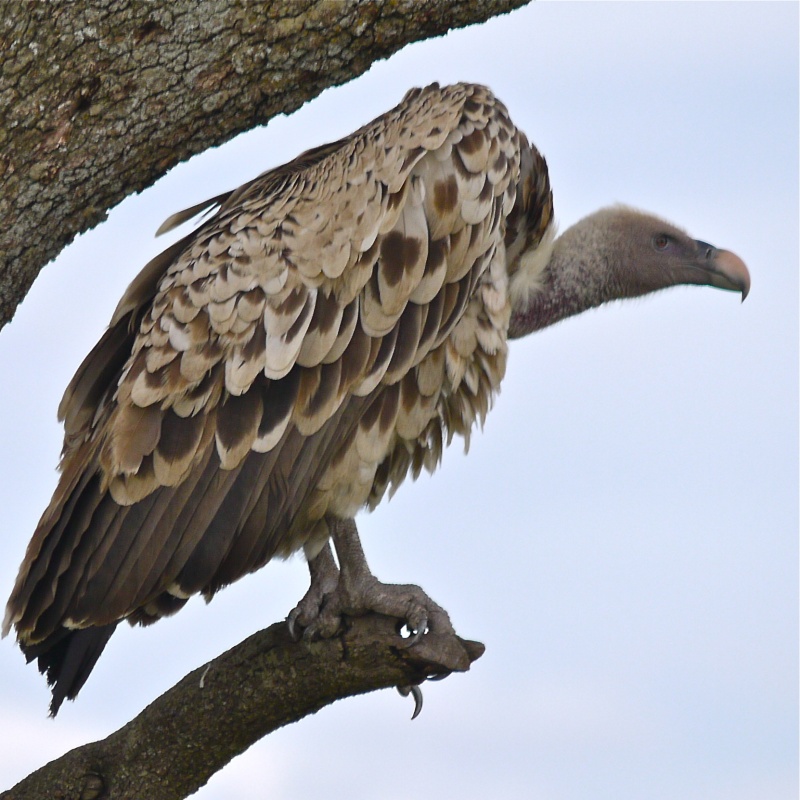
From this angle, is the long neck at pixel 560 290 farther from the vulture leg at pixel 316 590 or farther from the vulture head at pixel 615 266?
the vulture leg at pixel 316 590

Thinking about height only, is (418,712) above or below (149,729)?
above

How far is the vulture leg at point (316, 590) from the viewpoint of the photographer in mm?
5023

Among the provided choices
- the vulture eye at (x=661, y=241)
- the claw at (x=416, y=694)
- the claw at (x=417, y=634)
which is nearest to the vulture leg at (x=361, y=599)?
the claw at (x=417, y=634)

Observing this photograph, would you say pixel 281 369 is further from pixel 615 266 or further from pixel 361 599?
pixel 615 266

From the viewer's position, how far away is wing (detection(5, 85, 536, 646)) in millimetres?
4645

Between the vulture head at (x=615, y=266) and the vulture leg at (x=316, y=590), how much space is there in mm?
1464

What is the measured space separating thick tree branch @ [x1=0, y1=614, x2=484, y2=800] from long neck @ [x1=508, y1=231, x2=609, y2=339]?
1.82 m

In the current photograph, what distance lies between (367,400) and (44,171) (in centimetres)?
146

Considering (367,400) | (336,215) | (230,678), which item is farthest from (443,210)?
(230,678)

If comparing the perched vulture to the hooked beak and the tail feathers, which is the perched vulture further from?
the hooked beak

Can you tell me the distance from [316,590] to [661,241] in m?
2.59

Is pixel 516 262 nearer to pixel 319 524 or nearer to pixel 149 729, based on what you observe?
pixel 319 524

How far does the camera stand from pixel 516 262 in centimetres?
575

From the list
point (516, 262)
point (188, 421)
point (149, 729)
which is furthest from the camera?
point (516, 262)
